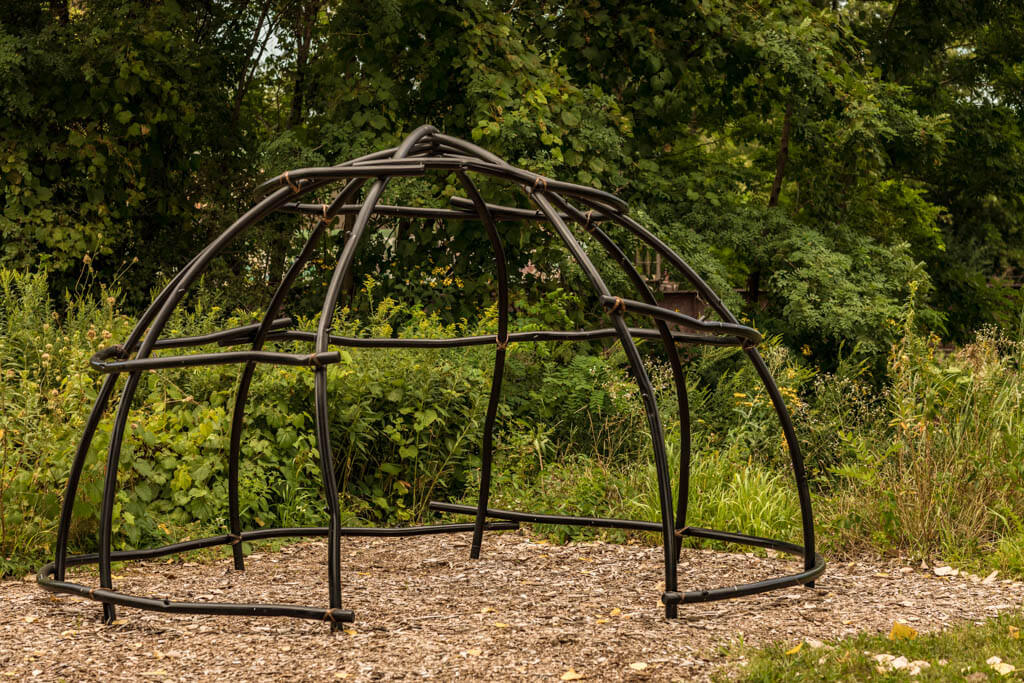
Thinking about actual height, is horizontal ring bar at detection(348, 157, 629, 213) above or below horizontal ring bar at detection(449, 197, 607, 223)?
above

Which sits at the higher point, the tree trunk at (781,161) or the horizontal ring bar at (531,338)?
the tree trunk at (781,161)

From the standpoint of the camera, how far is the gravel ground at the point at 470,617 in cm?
337

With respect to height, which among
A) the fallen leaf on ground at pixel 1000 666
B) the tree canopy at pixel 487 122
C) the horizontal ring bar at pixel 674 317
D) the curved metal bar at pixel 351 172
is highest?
the tree canopy at pixel 487 122

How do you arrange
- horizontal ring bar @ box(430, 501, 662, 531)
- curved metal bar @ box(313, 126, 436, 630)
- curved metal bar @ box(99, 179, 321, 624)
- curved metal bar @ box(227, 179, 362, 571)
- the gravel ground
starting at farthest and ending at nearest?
horizontal ring bar @ box(430, 501, 662, 531) < curved metal bar @ box(227, 179, 362, 571) < curved metal bar @ box(99, 179, 321, 624) < the gravel ground < curved metal bar @ box(313, 126, 436, 630)

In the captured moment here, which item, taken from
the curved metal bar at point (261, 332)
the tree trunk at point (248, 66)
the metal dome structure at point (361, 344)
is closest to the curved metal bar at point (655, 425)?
the metal dome structure at point (361, 344)

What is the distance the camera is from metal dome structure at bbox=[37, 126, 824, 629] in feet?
10.8

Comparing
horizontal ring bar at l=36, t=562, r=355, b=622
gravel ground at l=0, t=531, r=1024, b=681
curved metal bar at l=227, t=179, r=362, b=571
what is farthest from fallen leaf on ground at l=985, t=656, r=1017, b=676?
curved metal bar at l=227, t=179, r=362, b=571

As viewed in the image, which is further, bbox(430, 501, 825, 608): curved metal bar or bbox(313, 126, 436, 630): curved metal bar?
bbox(430, 501, 825, 608): curved metal bar

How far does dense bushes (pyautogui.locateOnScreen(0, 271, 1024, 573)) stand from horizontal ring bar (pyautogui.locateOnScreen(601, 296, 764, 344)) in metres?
1.75

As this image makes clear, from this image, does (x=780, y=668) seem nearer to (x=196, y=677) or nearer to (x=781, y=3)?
(x=196, y=677)

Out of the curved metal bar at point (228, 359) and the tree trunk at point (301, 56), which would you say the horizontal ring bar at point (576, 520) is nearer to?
the curved metal bar at point (228, 359)

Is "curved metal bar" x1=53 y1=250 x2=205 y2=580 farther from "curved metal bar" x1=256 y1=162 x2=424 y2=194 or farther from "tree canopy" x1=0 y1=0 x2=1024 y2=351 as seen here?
"tree canopy" x1=0 y1=0 x2=1024 y2=351

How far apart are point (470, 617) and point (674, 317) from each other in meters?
1.52

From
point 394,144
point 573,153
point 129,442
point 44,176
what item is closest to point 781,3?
point 573,153
